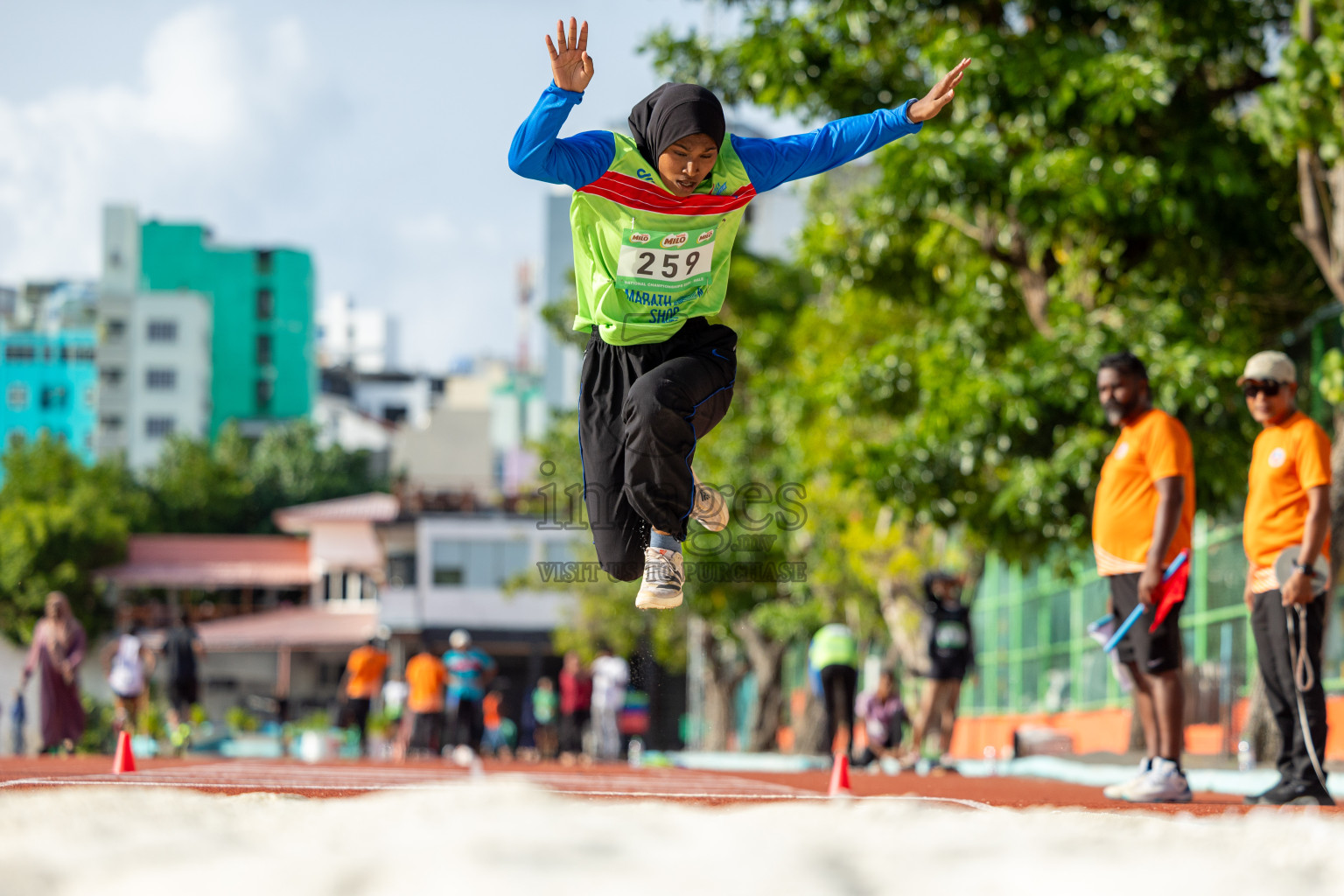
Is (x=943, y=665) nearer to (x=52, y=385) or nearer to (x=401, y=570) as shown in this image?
(x=401, y=570)

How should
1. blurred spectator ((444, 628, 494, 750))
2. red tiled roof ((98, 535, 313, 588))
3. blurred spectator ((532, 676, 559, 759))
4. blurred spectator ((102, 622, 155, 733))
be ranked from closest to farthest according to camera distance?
1. blurred spectator ((102, 622, 155, 733))
2. blurred spectator ((444, 628, 494, 750))
3. blurred spectator ((532, 676, 559, 759))
4. red tiled roof ((98, 535, 313, 588))

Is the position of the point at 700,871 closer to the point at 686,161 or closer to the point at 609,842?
the point at 609,842

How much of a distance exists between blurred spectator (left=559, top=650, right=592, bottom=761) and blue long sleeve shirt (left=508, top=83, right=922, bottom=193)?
57.8 feet

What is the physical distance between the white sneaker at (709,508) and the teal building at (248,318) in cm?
8741

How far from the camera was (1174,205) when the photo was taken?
1290 centimetres

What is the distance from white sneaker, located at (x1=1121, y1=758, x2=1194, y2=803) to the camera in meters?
6.86

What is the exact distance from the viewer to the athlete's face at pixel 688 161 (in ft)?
19.2

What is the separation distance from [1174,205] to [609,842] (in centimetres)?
1140

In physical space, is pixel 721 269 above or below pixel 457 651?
above

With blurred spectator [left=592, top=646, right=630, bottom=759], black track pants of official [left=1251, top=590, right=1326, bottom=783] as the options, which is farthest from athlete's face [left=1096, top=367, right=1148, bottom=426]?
blurred spectator [left=592, top=646, right=630, bottom=759]

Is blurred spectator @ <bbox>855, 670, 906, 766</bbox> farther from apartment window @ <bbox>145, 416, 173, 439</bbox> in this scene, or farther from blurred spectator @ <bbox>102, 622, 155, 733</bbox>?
apartment window @ <bbox>145, 416, 173, 439</bbox>

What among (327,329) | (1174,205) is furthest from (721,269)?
(327,329)

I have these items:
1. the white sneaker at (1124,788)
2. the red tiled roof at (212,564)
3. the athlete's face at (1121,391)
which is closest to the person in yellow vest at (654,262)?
the athlete's face at (1121,391)

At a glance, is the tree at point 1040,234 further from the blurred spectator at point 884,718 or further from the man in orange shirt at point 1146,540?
the man in orange shirt at point 1146,540
